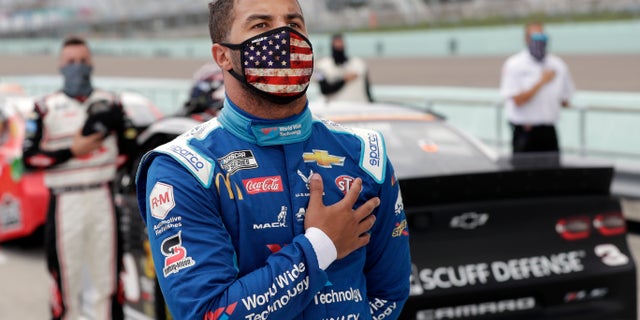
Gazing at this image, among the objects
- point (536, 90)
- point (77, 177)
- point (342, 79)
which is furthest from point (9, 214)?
point (536, 90)

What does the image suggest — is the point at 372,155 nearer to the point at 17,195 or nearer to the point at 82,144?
the point at 82,144

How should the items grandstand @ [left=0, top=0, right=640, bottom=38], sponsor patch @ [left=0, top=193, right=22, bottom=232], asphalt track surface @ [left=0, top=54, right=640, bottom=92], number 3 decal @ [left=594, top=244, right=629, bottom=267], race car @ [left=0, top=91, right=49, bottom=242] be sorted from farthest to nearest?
grandstand @ [left=0, top=0, right=640, bottom=38]
asphalt track surface @ [left=0, top=54, right=640, bottom=92]
sponsor patch @ [left=0, top=193, right=22, bottom=232]
race car @ [left=0, top=91, right=49, bottom=242]
number 3 decal @ [left=594, top=244, right=629, bottom=267]

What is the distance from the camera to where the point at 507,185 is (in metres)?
4.36

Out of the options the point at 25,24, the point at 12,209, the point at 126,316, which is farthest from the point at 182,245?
the point at 25,24

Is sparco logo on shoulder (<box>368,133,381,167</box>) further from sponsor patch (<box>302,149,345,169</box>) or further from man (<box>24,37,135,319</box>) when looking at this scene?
man (<box>24,37,135,319</box>)

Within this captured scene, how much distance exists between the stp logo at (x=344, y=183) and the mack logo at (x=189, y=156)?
34cm

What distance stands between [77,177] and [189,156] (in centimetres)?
327

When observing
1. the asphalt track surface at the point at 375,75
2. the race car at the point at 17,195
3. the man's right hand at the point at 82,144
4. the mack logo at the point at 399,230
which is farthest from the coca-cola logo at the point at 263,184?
the race car at the point at 17,195

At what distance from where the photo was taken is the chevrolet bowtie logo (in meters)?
2.35

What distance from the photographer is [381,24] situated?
64.1m

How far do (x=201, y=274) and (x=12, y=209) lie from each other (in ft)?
22.2

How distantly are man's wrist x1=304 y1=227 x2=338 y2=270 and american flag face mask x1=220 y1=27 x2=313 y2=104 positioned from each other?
313 millimetres

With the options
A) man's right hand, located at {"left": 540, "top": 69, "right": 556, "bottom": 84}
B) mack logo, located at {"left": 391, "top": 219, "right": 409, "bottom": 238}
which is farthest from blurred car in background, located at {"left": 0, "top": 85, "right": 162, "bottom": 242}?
mack logo, located at {"left": 391, "top": 219, "right": 409, "bottom": 238}

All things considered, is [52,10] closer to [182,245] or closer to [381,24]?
[381,24]
